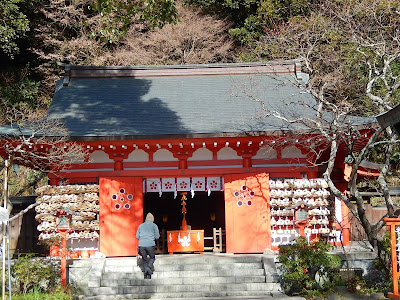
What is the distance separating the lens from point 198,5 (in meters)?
27.5

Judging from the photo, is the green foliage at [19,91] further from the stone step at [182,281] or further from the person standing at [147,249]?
the stone step at [182,281]

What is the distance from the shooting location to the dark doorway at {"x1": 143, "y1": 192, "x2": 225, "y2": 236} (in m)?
19.7

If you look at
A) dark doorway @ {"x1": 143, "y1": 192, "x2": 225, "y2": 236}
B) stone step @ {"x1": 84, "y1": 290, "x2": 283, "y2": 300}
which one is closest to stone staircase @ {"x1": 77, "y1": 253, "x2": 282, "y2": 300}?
stone step @ {"x1": 84, "y1": 290, "x2": 283, "y2": 300}

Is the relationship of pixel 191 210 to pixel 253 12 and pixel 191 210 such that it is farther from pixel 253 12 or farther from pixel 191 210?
pixel 253 12

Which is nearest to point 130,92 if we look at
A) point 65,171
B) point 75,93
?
point 75,93

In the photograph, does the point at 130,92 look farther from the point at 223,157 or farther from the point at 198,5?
the point at 198,5

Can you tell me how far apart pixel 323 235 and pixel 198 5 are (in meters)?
16.8

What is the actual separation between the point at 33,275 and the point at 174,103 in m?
6.48

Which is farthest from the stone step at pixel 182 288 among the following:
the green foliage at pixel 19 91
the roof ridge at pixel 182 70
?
the green foliage at pixel 19 91

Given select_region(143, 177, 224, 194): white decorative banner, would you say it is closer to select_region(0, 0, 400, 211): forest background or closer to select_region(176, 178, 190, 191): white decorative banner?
select_region(176, 178, 190, 191): white decorative banner

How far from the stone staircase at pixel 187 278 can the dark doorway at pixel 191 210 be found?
716cm

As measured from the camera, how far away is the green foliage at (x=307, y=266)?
10.7 m

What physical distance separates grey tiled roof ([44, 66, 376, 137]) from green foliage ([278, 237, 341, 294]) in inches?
124

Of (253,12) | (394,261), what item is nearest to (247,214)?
(394,261)
